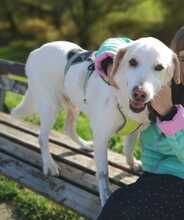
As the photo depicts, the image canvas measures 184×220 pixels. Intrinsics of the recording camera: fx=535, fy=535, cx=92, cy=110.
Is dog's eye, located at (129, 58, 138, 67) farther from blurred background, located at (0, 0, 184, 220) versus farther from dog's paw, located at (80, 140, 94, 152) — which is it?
blurred background, located at (0, 0, 184, 220)

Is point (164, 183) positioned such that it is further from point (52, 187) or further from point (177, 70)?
point (52, 187)

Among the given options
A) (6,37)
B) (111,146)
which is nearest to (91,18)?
(6,37)

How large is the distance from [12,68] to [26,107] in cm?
89

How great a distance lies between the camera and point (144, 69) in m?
2.62

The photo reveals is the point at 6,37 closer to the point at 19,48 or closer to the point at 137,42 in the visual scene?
the point at 19,48

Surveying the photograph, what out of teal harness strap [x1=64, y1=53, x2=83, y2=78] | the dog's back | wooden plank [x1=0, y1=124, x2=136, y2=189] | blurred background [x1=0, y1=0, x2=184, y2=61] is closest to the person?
wooden plank [x1=0, y1=124, x2=136, y2=189]

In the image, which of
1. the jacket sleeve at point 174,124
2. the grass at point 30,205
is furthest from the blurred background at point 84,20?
the jacket sleeve at point 174,124

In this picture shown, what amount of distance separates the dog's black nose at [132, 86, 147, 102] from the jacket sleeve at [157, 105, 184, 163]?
17cm

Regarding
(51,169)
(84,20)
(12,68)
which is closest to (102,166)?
(51,169)

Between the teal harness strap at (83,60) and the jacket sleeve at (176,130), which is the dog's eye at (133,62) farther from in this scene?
the teal harness strap at (83,60)

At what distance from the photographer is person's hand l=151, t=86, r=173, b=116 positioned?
2.64 metres

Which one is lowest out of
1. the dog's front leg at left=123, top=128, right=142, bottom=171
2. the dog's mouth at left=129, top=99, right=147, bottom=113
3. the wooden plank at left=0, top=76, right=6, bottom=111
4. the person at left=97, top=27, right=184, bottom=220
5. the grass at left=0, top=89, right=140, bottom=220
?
the grass at left=0, top=89, right=140, bottom=220

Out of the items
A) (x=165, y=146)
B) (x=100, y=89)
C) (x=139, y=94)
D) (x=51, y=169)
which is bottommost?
(x=51, y=169)

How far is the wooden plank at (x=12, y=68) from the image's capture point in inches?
191
